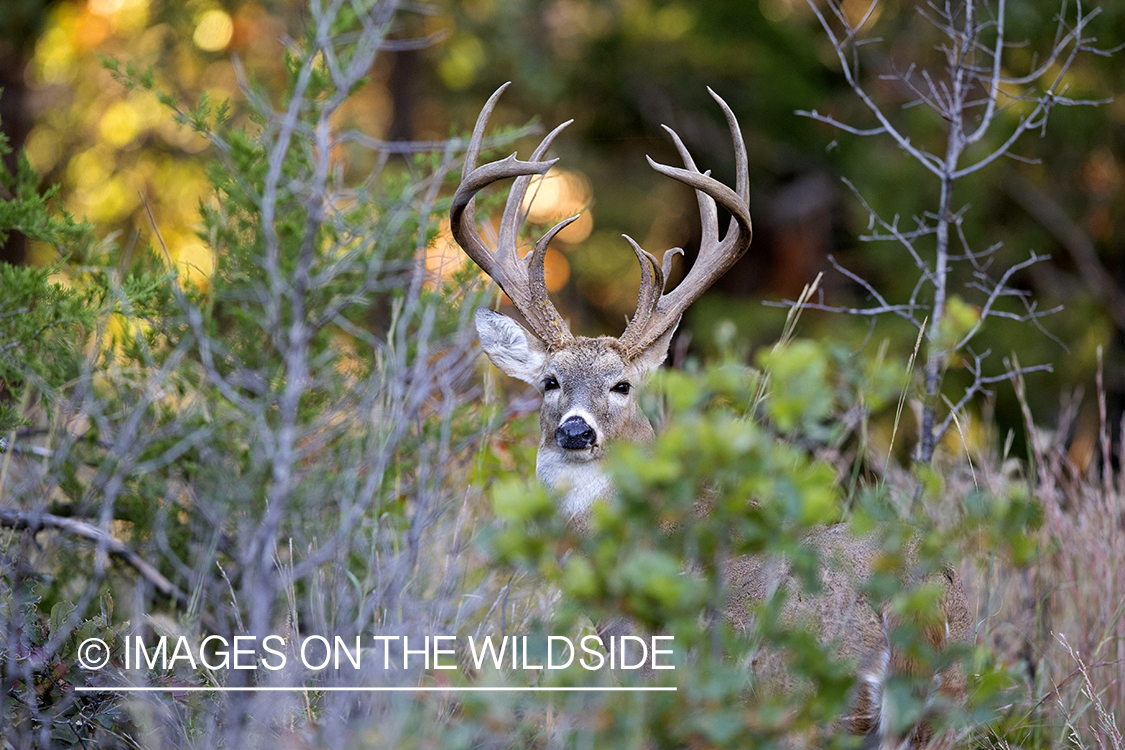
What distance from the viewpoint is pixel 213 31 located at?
12.5m

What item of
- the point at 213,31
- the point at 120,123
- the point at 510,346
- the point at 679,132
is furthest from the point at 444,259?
the point at 120,123

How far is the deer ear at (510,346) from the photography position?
4845 millimetres

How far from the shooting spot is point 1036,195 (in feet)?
35.7

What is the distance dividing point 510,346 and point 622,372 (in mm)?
618

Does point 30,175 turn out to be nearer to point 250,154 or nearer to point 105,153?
point 250,154

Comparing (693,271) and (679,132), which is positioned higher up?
(679,132)

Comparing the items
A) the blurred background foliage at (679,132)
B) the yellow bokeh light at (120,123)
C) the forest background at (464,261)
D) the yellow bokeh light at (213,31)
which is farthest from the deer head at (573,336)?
the yellow bokeh light at (120,123)

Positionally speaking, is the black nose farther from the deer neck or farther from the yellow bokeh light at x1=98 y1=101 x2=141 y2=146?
the yellow bokeh light at x1=98 y1=101 x2=141 y2=146

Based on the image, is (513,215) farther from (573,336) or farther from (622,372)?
(622,372)

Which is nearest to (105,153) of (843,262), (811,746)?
(843,262)

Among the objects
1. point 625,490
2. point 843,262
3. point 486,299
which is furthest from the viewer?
point 843,262

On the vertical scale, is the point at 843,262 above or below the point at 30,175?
above

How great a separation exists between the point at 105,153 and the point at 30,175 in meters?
8.91

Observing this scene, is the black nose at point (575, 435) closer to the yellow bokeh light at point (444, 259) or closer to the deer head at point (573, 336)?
the deer head at point (573, 336)
